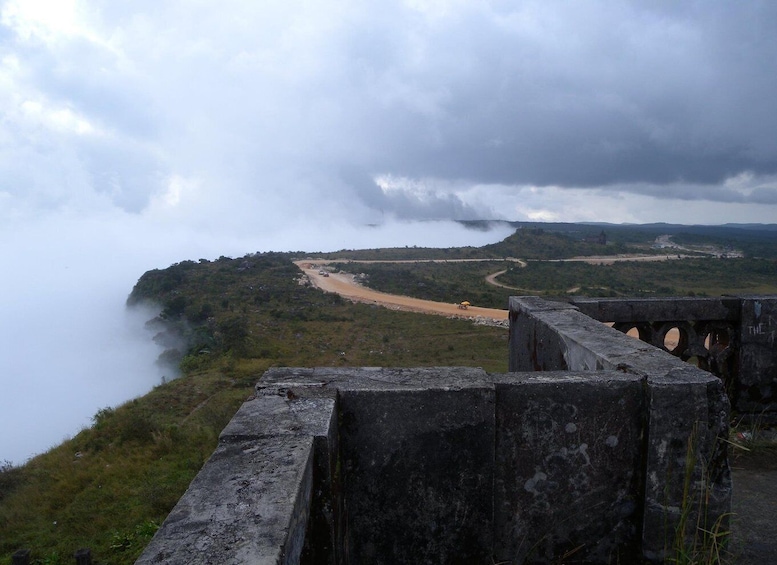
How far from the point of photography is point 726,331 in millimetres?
4816

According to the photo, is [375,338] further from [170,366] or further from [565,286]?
[565,286]

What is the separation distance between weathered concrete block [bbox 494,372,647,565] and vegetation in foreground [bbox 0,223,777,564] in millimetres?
7030

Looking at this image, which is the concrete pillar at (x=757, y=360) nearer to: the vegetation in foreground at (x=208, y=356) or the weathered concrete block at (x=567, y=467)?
the weathered concrete block at (x=567, y=467)

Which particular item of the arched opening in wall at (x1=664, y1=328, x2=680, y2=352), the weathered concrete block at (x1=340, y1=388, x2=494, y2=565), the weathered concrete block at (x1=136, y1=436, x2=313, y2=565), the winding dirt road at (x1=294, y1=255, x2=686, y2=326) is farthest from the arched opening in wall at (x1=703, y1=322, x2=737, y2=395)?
the winding dirt road at (x1=294, y1=255, x2=686, y2=326)

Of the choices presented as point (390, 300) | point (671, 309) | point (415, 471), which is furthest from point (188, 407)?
point (390, 300)

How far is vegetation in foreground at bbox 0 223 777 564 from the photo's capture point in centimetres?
984

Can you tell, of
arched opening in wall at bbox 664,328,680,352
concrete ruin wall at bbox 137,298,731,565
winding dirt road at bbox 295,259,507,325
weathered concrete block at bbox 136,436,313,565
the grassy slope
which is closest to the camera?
weathered concrete block at bbox 136,436,313,565

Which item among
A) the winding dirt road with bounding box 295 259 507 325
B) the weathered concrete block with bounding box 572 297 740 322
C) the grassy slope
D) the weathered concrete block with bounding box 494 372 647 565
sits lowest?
the grassy slope

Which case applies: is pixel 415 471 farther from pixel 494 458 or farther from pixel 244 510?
pixel 244 510

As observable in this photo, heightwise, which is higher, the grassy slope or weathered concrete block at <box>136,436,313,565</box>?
weathered concrete block at <box>136,436,313,565</box>

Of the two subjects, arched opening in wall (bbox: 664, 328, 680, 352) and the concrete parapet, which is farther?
arched opening in wall (bbox: 664, 328, 680, 352)

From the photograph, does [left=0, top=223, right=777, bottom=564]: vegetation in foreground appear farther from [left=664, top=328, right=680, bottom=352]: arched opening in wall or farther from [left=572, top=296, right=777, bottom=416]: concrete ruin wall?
[left=572, top=296, right=777, bottom=416]: concrete ruin wall

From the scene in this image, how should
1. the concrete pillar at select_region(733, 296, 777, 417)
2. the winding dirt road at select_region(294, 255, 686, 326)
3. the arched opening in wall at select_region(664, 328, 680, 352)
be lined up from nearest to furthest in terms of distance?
1. the concrete pillar at select_region(733, 296, 777, 417)
2. the arched opening in wall at select_region(664, 328, 680, 352)
3. the winding dirt road at select_region(294, 255, 686, 326)

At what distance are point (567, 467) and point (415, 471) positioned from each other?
68 centimetres
